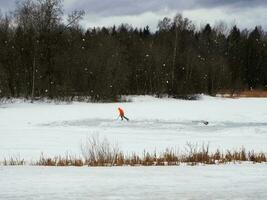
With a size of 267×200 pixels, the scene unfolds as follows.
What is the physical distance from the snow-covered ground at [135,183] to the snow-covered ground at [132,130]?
628 centimetres

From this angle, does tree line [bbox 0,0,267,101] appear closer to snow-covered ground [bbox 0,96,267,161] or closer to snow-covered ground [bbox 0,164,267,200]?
snow-covered ground [bbox 0,96,267,161]

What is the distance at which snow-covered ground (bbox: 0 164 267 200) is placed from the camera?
22.3 feet

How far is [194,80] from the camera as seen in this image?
68.5 m

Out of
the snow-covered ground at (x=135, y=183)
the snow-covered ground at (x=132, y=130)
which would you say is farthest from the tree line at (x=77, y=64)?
the snow-covered ground at (x=135, y=183)

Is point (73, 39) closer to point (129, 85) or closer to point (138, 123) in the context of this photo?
point (129, 85)

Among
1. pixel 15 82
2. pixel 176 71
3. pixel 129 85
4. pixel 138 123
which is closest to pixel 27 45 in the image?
pixel 15 82

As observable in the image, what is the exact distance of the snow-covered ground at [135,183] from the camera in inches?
267

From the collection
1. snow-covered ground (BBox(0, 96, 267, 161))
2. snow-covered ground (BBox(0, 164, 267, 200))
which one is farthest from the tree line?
snow-covered ground (BBox(0, 164, 267, 200))

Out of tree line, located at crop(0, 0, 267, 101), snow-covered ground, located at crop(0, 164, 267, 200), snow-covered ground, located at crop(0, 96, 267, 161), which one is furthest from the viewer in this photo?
tree line, located at crop(0, 0, 267, 101)

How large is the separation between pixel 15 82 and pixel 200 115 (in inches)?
1062

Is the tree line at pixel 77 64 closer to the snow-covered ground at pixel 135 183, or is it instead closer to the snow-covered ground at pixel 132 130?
the snow-covered ground at pixel 132 130

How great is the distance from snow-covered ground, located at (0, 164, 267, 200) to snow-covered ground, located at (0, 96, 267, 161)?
628 cm

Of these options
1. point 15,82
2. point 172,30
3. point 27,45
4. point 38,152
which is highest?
point 172,30

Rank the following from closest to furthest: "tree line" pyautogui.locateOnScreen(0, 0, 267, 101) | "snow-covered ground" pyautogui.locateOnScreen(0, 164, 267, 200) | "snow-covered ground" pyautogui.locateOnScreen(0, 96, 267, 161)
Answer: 1. "snow-covered ground" pyautogui.locateOnScreen(0, 164, 267, 200)
2. "snow-covered ground" pyautogui.locateOnScreen(0, 96, 267, 161)
3. "tree line" pyautogui.locateOnScreen(0, 0, 267, 101)
